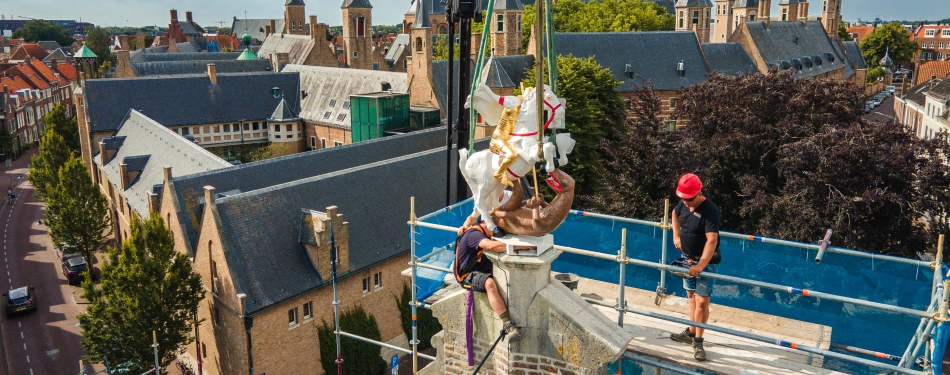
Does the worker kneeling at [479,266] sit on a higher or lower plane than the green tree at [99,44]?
lower

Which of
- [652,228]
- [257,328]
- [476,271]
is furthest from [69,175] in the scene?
[476,271]

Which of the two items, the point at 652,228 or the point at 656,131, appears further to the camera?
the point at 656,131

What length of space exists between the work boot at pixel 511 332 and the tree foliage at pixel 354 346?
21.9 m

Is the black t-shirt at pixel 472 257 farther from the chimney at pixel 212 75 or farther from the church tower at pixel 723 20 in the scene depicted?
the church tower at pixel 723 20

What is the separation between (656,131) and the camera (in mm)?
30672

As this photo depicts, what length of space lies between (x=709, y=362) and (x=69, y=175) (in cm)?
4007

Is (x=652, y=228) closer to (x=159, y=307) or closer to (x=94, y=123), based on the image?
(x=159, y=307)

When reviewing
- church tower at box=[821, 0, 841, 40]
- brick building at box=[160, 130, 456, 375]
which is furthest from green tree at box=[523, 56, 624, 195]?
church tower at box=[821, 0, 841, 40]

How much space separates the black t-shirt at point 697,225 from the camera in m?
10.5

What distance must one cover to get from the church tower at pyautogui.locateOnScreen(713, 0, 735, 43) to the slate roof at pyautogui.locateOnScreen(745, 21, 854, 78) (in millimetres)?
4850

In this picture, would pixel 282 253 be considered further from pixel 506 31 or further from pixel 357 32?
pixel 357 32

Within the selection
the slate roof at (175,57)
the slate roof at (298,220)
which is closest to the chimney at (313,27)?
the slate roof at (175,57)

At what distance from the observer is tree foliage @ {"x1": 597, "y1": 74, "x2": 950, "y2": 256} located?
2406 cm

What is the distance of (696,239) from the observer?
10.7 m
